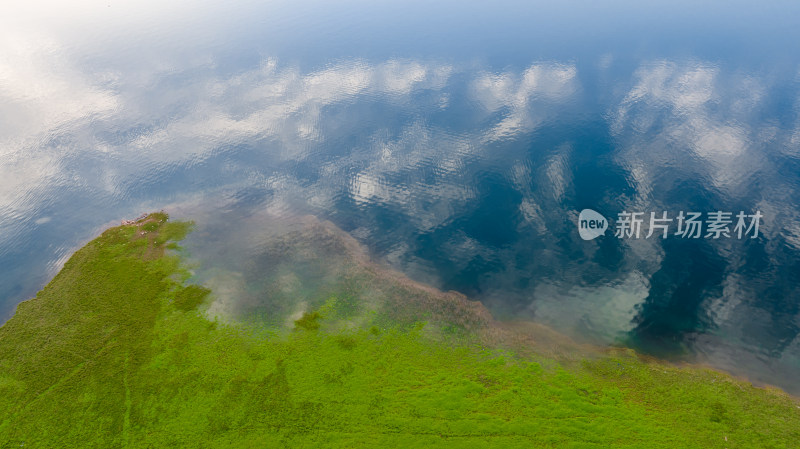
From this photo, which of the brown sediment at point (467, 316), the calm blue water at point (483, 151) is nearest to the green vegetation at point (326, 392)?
the brown sediment at point (467, 316)

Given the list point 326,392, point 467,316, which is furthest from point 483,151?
point 326,392

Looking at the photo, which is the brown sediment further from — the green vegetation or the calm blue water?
the calm blue water

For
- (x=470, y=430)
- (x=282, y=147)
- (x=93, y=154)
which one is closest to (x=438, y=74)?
(x=282, y=147)

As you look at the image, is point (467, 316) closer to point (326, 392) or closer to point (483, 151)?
point (326, 392)

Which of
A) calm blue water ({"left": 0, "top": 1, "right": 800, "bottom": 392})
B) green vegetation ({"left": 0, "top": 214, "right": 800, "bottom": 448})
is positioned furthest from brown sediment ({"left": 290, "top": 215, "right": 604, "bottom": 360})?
calm blue water ({"left": 0, "top": 1, "right": 800, "bottom": 392})

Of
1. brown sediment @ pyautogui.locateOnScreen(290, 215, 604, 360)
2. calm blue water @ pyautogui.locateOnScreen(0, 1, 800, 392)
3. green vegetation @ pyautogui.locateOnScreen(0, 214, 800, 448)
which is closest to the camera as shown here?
green vegetation @ pyautogui.locateOnScreen(0, 214, 800, 448)

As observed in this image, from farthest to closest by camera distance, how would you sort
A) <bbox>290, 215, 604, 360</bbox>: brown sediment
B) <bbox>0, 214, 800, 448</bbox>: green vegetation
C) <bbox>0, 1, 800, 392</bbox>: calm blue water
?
<bbox>0, 1, 800, 392</bbox>: calm blue water → <bbox>290, 215, 604, 360</bbox>: brown sediment → <bbox>0, 214, 800, 448</bbox>: green vegetation
